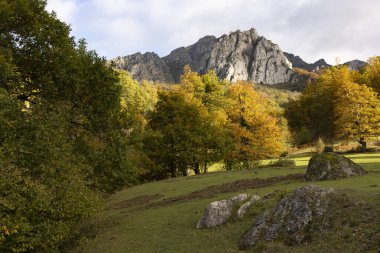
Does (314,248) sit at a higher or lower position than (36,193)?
lower

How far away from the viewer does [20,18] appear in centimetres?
2136

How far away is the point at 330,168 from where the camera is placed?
2538 cm

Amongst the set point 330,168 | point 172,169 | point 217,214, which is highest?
point 330,168

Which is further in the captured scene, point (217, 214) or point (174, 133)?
point (174, 133)

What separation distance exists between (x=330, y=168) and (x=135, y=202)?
16.0 m

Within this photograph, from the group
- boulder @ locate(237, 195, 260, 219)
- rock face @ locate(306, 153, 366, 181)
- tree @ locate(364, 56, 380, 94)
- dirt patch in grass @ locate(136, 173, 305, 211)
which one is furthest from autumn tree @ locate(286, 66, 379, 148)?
boulder @ locate(237, 195, 260, 219)

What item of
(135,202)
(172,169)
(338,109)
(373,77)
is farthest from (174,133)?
(373,77)

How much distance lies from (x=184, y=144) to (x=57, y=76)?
2899cm

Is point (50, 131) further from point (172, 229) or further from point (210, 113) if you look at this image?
point (210, 113)

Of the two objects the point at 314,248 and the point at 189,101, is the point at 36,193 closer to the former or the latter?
the point at 314,248

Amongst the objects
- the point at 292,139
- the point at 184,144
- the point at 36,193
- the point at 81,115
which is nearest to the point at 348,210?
the point at 36,193

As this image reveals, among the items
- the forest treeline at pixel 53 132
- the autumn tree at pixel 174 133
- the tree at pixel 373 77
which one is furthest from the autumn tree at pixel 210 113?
the tree at pixel 373 77

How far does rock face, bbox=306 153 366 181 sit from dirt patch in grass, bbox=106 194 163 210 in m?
13.1

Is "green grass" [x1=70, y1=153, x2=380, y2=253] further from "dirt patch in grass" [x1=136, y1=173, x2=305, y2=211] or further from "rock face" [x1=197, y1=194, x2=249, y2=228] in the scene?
"dirt patch in grass" [x1=136, y1=173, x2=305, y2=211]
